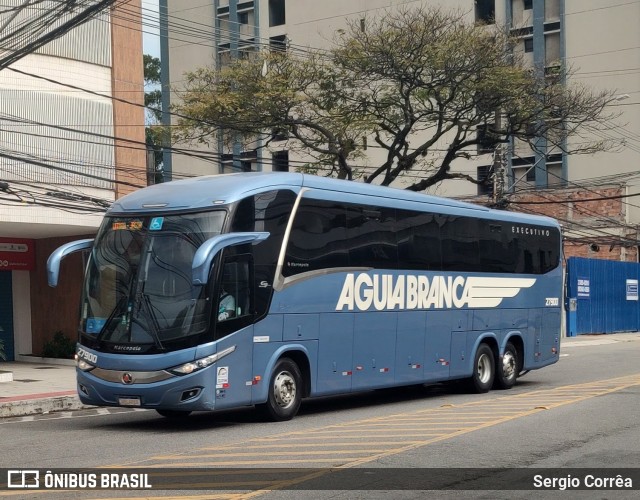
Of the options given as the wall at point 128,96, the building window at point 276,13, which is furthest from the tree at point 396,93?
the building window at point 276,13

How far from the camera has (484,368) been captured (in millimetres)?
19812

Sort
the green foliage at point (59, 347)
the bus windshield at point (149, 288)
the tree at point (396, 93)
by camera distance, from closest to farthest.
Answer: the bus windshield at point (149, 288) → the green foliage at point (59, 347) → the tree at point (396, 93)

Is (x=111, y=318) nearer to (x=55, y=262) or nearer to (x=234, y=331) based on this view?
(x=55, y=262)

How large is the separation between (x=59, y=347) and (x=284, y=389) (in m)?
15.3

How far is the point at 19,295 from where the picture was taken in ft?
97.3

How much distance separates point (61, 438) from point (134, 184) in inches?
595

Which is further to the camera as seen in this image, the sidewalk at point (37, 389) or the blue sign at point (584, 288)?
the blue sign at point (584, 288)

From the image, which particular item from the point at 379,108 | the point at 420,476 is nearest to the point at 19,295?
the point at 379,108

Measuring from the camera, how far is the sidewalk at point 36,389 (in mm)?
17859

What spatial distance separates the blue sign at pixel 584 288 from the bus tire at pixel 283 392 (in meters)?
31.6

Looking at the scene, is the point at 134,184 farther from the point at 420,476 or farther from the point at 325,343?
the point at 420,476

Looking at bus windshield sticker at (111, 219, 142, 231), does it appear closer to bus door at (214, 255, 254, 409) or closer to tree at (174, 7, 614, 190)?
bus door at (214, 255, 254, 409)

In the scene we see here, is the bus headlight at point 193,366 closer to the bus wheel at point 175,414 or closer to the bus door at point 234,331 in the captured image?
the bus door at point 234,331

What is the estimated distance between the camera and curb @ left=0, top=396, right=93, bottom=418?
57.7 feet
